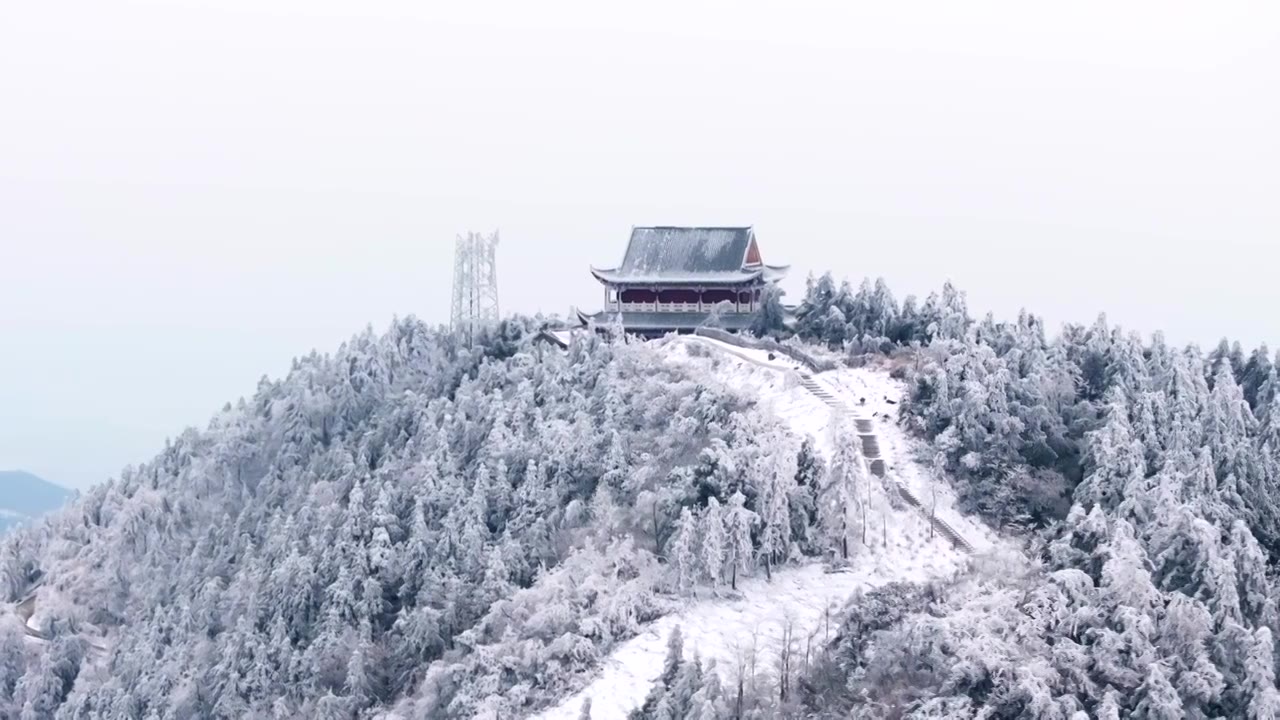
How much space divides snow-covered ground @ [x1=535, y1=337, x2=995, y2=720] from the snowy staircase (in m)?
0.24

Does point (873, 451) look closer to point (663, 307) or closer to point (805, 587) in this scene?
point (805, 587)

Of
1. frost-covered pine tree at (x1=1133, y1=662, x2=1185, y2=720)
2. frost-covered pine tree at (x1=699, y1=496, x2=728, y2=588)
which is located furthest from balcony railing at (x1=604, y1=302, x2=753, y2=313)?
frost-covered pine tree at (x1=1133, y1=662, x2=1185, y2=720)

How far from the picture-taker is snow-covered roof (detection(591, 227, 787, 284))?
62969 millimetres

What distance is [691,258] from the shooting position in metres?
64.0

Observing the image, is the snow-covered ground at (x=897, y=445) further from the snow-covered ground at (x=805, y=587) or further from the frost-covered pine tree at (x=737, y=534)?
the frost-covered pine tree at (x=737, y=534)

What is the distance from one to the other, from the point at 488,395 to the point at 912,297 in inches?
687

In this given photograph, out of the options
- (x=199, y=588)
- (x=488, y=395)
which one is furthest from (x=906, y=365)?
(x=199, y=588)

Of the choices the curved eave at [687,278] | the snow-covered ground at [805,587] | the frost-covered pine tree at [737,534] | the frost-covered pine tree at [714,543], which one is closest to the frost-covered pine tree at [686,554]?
the frost-covered pine tree at [714,543]

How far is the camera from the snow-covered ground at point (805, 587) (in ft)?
116

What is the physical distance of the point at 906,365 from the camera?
50.1 metres

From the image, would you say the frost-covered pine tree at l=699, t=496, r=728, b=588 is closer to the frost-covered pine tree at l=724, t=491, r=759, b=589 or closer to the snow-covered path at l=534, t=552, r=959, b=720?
the frost-covered pine tree at l=724, t=491, r=759, b=589

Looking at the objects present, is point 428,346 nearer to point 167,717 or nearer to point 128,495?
point 128,495

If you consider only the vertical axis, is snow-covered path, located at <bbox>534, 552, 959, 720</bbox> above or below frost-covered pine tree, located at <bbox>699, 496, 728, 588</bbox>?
below

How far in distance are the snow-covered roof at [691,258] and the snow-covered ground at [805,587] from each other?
51.7 feet
